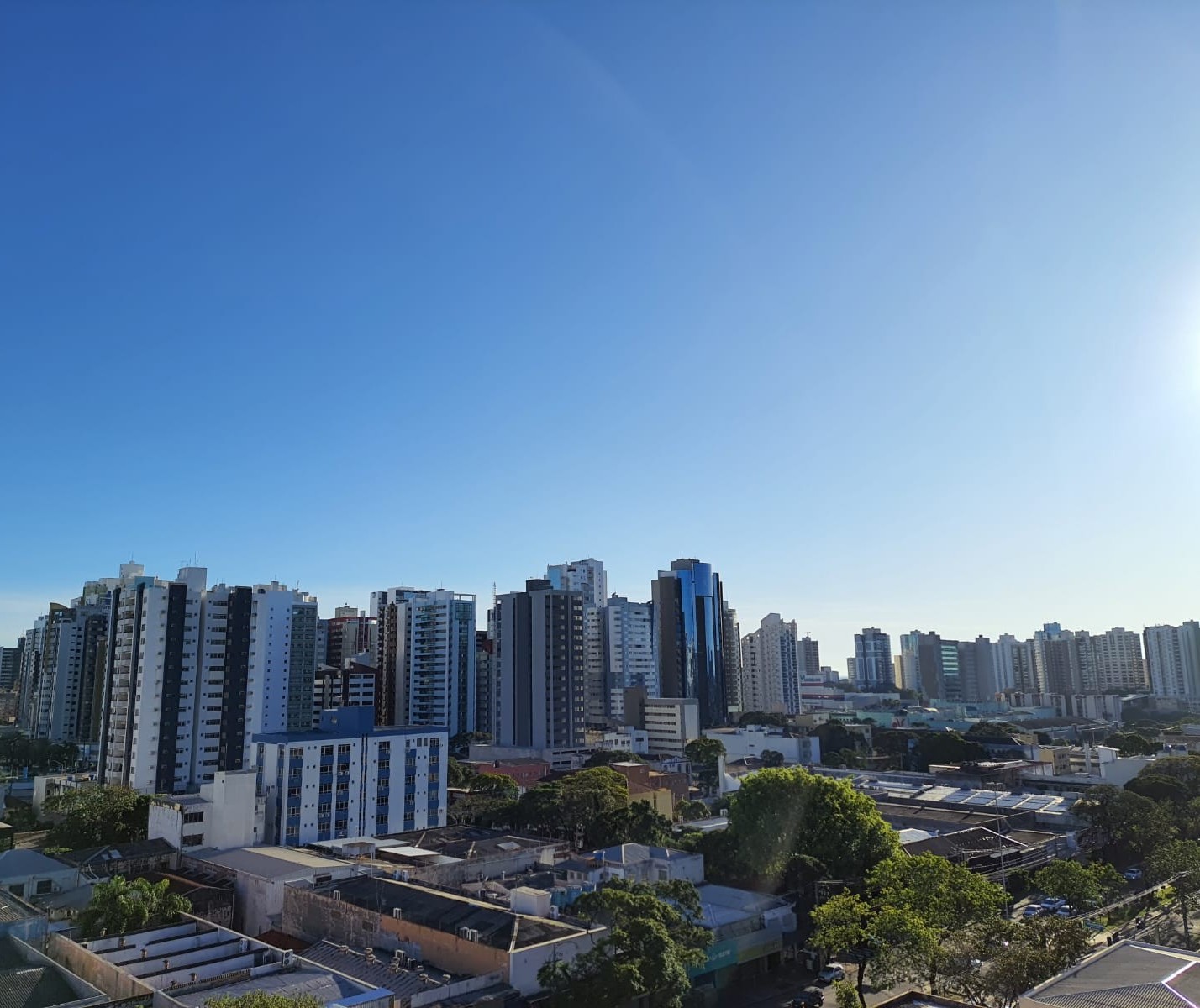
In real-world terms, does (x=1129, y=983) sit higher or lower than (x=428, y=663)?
lower

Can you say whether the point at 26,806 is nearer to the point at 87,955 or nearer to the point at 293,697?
the point at 293,697

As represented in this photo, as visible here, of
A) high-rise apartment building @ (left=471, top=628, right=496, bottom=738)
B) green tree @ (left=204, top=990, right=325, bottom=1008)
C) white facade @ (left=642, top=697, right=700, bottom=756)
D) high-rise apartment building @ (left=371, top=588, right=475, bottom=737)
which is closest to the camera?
green tree @ (left=204, top=990, right=325, bottom=1008)

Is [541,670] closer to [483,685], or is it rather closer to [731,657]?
[483,685]

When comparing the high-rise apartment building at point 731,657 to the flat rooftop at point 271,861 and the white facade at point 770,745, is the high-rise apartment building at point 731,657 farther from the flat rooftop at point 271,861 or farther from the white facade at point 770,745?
the flat rooftop at point 271,861

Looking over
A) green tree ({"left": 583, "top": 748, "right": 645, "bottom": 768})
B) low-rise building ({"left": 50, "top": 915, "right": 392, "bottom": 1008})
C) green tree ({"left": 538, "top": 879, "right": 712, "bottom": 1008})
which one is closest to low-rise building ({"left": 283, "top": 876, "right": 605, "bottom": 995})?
green tree ({"left": 538, "top": 879, "right": 712, "bottom": 1008})

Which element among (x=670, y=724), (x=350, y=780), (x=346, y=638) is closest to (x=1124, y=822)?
(x=350, y=780)

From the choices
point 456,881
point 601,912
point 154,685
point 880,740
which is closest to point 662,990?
point 601,912

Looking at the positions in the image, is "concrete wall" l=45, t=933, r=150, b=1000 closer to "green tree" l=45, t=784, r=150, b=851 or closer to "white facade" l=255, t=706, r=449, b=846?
"white facade" l=255, t=706, r=449, b=846
